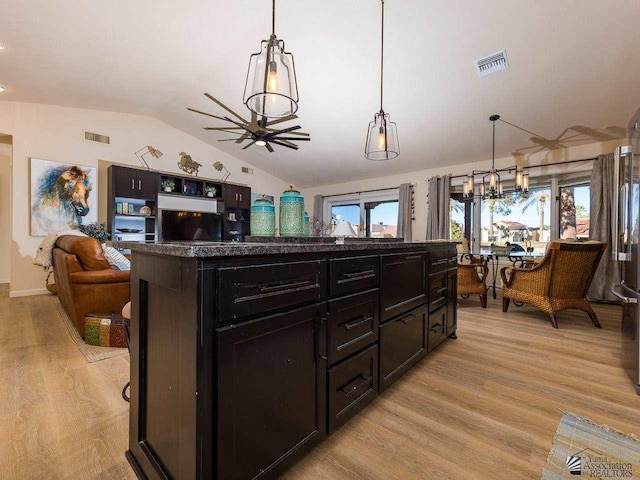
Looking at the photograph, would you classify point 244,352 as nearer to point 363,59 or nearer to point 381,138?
point 381,138

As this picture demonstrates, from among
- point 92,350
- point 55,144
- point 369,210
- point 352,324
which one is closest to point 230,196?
point 55,144

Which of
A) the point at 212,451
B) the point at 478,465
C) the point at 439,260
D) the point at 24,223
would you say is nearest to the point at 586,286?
the point at 439,260

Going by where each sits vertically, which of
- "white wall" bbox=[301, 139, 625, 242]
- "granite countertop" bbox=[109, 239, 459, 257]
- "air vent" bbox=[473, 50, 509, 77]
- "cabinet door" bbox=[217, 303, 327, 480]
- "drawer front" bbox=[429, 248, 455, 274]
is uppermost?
"air vent" bbox=[473, 50, 509, 77]

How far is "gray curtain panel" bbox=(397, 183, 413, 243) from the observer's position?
6328mm

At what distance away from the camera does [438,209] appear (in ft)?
19.1

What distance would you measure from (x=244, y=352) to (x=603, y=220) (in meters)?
5.64

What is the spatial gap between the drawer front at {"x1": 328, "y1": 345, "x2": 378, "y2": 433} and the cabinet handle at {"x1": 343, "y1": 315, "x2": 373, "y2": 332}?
0.50 ft

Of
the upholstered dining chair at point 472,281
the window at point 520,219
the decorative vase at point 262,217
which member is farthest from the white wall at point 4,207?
the window at point 520,219

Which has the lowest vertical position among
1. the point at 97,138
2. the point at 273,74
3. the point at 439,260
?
the point at 439,260

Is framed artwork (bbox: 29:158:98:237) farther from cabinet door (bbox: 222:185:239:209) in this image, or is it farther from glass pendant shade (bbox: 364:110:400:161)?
glass pendant shade (bbox: 364:110:400:161)

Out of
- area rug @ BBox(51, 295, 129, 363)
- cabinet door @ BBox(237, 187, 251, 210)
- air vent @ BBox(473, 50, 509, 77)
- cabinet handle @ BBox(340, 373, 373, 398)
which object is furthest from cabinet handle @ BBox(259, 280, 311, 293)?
cabinet door @ BBox(237, 187, 251, 210)

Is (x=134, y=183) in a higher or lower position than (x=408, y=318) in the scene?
higher

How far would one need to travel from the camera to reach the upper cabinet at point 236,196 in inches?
267

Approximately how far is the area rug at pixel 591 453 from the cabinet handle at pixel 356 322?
89cm
